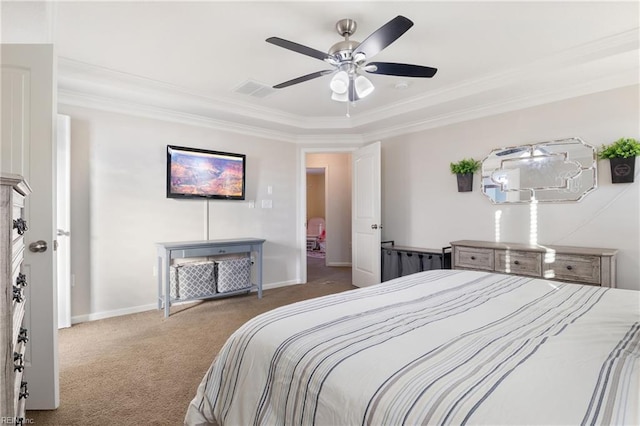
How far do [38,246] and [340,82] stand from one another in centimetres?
209

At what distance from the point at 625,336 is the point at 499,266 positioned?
83.5 inches

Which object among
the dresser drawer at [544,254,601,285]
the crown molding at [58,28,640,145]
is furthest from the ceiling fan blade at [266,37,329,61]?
the dresser drawer at [544,254,601,285]

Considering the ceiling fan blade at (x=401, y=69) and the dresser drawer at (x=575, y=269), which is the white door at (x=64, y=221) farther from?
the dresser drawer at (x=575, y=269)

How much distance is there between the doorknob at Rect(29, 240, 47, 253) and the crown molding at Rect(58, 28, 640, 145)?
1867mm

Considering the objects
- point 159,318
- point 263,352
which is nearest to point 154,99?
point 159,318

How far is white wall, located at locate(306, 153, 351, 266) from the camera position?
22.4ft

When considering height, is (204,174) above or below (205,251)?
above

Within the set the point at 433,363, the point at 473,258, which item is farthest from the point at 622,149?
the point at 433,363

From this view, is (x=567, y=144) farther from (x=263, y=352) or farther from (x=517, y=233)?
(x=263, y=352)

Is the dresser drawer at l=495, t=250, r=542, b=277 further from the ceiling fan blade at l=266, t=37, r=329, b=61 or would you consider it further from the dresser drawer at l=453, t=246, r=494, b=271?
the ceiling fan blade at l=266, t=37, r=329, b=61

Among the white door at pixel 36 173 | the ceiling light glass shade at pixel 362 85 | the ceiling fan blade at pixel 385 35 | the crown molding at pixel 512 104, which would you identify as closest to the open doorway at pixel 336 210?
the crown molding at pixel 512 104

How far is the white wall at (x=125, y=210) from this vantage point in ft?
10.6

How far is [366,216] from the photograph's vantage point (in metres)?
4.47

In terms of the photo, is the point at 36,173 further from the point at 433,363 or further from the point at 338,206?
the point at 338,206
